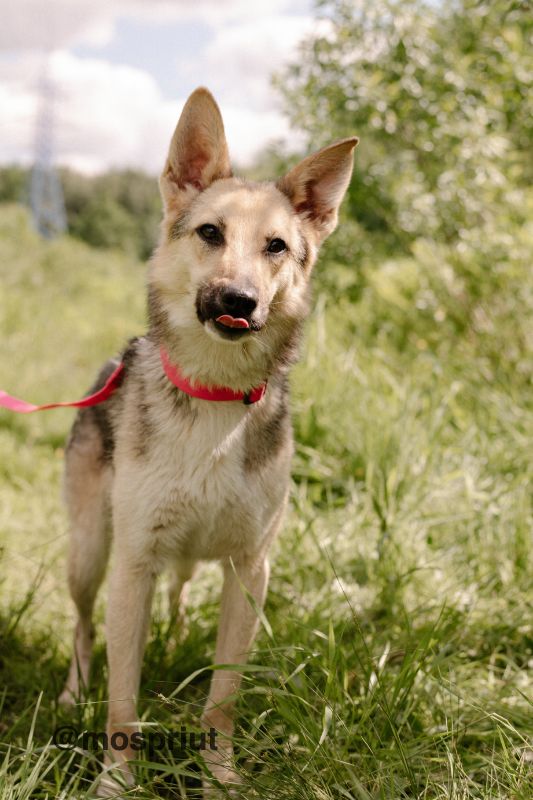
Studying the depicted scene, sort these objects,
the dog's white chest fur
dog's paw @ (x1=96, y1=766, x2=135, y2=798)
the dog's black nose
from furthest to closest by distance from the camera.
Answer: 1. the dog's white chest fur
2. the dog's black nose
3. dog's paw @ (x1=96, y1=766, x2=135, y2=798)

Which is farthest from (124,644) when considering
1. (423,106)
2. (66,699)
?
(423,106)

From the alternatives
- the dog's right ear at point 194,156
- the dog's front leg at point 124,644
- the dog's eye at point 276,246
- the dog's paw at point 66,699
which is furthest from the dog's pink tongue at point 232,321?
the dog's paw at point 66,699

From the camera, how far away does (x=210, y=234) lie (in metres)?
2.87

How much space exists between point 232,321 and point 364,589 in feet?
6.14

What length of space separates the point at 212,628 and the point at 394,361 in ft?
13.1

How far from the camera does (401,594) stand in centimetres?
365

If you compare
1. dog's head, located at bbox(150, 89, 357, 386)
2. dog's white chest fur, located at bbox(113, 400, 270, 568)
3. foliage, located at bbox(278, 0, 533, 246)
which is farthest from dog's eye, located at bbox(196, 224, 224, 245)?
foliage, located at bbox(278, 0, 533, 246)

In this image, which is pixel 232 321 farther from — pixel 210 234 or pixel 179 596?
pixel 179 596

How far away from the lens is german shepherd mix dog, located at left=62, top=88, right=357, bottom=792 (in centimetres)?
276

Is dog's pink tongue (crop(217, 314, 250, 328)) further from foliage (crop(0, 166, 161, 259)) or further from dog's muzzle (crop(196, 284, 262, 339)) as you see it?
foliage (crop(0, 166, 161, 259))

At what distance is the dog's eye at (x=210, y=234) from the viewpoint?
2.85 metres

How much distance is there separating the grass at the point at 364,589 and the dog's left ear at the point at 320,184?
164cm

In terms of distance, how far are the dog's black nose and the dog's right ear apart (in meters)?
0.69

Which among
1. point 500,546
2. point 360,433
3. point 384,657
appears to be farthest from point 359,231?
point 384,657
